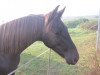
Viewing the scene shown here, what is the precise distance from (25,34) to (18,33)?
0.32 ft

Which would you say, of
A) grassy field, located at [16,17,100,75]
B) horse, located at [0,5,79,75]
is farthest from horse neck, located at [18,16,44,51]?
grassy field, located at [16,17,100,75]

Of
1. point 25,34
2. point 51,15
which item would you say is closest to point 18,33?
point 25,34

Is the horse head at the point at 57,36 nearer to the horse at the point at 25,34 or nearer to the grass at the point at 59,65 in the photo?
the horse at the point at 25,34

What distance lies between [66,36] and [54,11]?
15.9 inches

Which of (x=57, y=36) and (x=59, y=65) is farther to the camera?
(x=59, y=65)

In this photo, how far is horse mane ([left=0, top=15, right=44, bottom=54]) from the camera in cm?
429

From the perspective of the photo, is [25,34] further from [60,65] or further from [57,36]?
[60,65]

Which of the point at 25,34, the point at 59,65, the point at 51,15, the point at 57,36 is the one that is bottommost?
the point at 59,65

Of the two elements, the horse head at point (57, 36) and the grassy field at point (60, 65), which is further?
the grassy field at point (60, 65)

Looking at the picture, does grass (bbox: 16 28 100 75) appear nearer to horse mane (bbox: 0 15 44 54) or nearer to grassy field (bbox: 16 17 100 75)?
grassy field (bbox: 16 17 100 75)

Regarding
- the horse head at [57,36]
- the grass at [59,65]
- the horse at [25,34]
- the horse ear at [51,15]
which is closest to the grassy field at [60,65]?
the grass at [59,65]

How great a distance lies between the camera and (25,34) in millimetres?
4344

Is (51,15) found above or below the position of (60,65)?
above

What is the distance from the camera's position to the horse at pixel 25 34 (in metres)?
4.30
